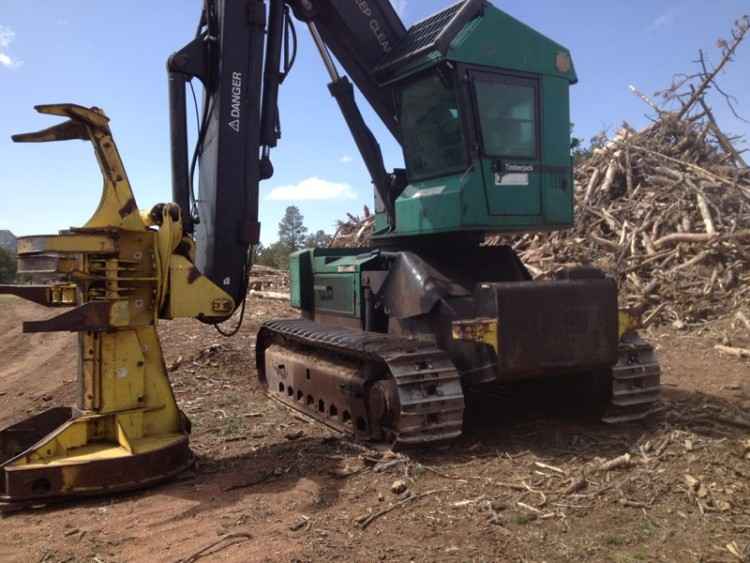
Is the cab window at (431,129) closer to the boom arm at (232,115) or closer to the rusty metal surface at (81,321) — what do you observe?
the boom arm at (232,115)

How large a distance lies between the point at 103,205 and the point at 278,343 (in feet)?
12.3

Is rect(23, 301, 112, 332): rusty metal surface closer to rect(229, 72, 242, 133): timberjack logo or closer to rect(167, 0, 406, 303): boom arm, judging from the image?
rect(167, 0, 406, 303): boom arm

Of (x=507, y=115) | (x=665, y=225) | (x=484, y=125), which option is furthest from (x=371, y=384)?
(x=665, y=225)

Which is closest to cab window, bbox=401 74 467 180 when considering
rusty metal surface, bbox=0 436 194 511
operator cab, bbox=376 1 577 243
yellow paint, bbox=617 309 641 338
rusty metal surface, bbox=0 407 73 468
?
operator cab, bbox=376 1 577 243

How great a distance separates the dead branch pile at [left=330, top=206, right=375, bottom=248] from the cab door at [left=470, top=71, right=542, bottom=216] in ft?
38.1

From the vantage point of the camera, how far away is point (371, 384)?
6.11 metres

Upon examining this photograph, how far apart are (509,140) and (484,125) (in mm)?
295

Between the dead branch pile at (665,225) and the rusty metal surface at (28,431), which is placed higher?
the dead branch pile at (665,225)

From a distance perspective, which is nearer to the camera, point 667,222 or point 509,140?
point 509,140

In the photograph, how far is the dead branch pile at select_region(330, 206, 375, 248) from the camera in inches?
719

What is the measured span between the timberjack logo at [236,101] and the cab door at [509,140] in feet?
7.02

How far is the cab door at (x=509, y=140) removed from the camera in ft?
20.2

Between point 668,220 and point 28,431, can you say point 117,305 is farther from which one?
point 668,220

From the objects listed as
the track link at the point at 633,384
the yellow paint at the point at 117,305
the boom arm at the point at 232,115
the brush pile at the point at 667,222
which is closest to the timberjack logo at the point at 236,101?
the boom arm at the point at 232,115
